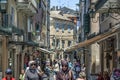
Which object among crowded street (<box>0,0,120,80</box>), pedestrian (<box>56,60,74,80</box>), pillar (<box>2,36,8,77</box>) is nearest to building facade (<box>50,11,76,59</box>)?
crowded street (<box>0,0,120,80</box>)

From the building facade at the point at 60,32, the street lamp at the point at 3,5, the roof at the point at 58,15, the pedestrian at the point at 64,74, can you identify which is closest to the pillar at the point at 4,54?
the street lamp at the point at 3,5

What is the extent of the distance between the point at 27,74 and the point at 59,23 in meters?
83.3

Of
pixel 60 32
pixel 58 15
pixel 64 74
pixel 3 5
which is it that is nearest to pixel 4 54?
pixel 3 5

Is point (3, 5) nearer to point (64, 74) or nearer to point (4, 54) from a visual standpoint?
point (4, 54)

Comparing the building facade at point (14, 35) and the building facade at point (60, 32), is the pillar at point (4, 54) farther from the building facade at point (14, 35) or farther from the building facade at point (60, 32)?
the building facade at point (60, 32)

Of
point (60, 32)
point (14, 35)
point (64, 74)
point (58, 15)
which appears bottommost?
point (60, 32)

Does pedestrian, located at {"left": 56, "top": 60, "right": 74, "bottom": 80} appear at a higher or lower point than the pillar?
higher

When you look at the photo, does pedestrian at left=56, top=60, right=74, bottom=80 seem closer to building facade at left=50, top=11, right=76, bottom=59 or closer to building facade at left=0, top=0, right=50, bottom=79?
building facade at left=0, top=0, right=50, bottom=79

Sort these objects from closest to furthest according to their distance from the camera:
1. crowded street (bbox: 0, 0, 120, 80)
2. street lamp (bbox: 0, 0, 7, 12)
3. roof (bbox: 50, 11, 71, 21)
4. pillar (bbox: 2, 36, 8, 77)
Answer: crowded street (bbox: 0, 0, 120, 80), street lamp (bbox: 0, 0, 7, 12), pillar (bbox: 2, 36, 8, 77), roof (bbox: 50, 11, 71, 21)

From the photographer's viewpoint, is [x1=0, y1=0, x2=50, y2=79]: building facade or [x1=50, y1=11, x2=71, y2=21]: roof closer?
[x1=0, y1=0, x2=50, y2=79]: building facade

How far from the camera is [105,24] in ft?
97.8

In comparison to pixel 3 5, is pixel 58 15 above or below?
below

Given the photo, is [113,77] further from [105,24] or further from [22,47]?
[22,47]

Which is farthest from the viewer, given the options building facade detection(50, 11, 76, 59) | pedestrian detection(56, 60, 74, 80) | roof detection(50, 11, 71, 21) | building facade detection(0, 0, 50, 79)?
building facade detection(50, 11, 76, 59)
